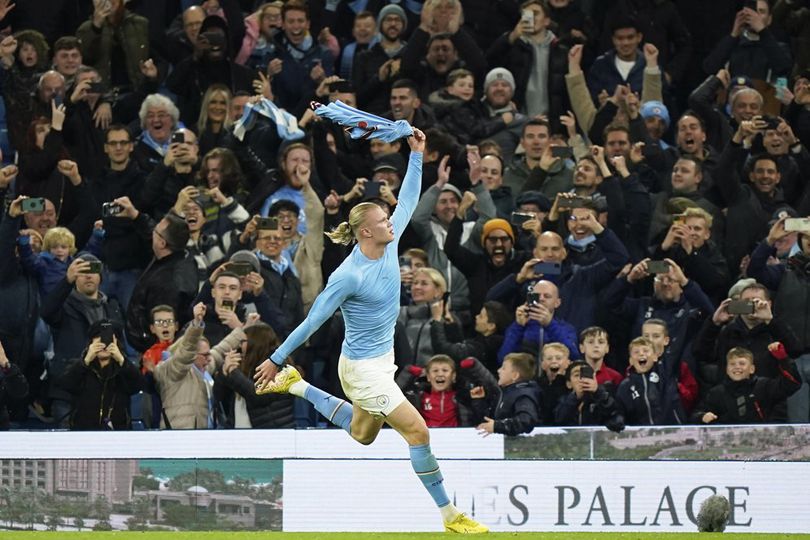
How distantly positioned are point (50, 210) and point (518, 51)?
18.0 feet

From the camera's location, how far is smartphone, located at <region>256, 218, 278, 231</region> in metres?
16.4

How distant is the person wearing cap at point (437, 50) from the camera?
18.6 metres

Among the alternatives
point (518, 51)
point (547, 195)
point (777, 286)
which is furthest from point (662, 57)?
point (777, 286)

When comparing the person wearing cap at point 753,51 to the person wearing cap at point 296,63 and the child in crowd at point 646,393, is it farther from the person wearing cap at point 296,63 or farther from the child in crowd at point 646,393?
the child in crowd at point 646,393

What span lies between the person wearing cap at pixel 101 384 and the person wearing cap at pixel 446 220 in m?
3.28

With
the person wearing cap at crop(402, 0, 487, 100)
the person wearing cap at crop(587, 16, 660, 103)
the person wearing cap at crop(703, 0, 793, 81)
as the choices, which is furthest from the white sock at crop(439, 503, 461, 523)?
the person wearing cap at crop(703, 0, 793, 81)

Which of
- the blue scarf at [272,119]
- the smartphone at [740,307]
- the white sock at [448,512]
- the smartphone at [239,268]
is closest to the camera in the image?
the white sock at [448,512]

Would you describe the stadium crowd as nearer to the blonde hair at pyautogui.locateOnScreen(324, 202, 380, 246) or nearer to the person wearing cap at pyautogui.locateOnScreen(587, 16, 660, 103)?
the person wearing cap at pyautogui.locateOnScreen(587, 16, 660, 103)

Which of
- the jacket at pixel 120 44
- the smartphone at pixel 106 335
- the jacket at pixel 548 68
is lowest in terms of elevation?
the smartphone at pixel 106 335

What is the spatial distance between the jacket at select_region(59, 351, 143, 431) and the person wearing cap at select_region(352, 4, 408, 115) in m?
4.69

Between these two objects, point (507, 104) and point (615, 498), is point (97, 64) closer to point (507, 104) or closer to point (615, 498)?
point (507, 104)

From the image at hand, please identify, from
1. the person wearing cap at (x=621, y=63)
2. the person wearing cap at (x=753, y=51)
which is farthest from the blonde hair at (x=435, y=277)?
the person wearing cap at (x=753, y=51)

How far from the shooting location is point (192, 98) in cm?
1925

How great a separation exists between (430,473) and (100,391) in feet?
15.6
